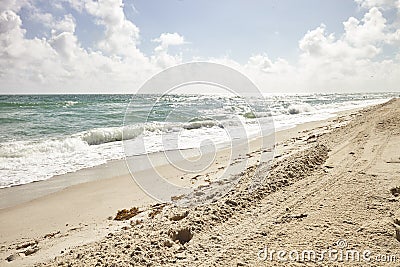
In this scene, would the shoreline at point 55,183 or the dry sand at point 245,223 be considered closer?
the dry sand at point 245,223

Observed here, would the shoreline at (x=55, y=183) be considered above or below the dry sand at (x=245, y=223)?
below

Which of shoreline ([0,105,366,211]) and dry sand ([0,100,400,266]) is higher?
dry sand ([0,100,400,266])

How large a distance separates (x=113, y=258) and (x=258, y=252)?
4.35 ft

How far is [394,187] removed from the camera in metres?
3.23

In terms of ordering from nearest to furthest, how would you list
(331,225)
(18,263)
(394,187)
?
(331,225) < (18,263) < (394,187)

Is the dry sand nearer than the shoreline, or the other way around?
the dry sand

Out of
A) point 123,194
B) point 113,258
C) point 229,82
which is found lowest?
point 123,194

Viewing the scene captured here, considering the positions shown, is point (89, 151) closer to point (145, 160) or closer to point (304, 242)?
point (145, 160)

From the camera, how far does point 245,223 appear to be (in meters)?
2.76

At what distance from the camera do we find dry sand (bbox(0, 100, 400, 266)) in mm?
2279

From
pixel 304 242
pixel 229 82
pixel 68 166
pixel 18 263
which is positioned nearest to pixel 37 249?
pixel 18 263

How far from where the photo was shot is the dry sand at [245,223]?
7.48 ft

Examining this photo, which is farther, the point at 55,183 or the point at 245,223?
the point at 55,183

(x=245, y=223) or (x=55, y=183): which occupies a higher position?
(x=245, y=223)
